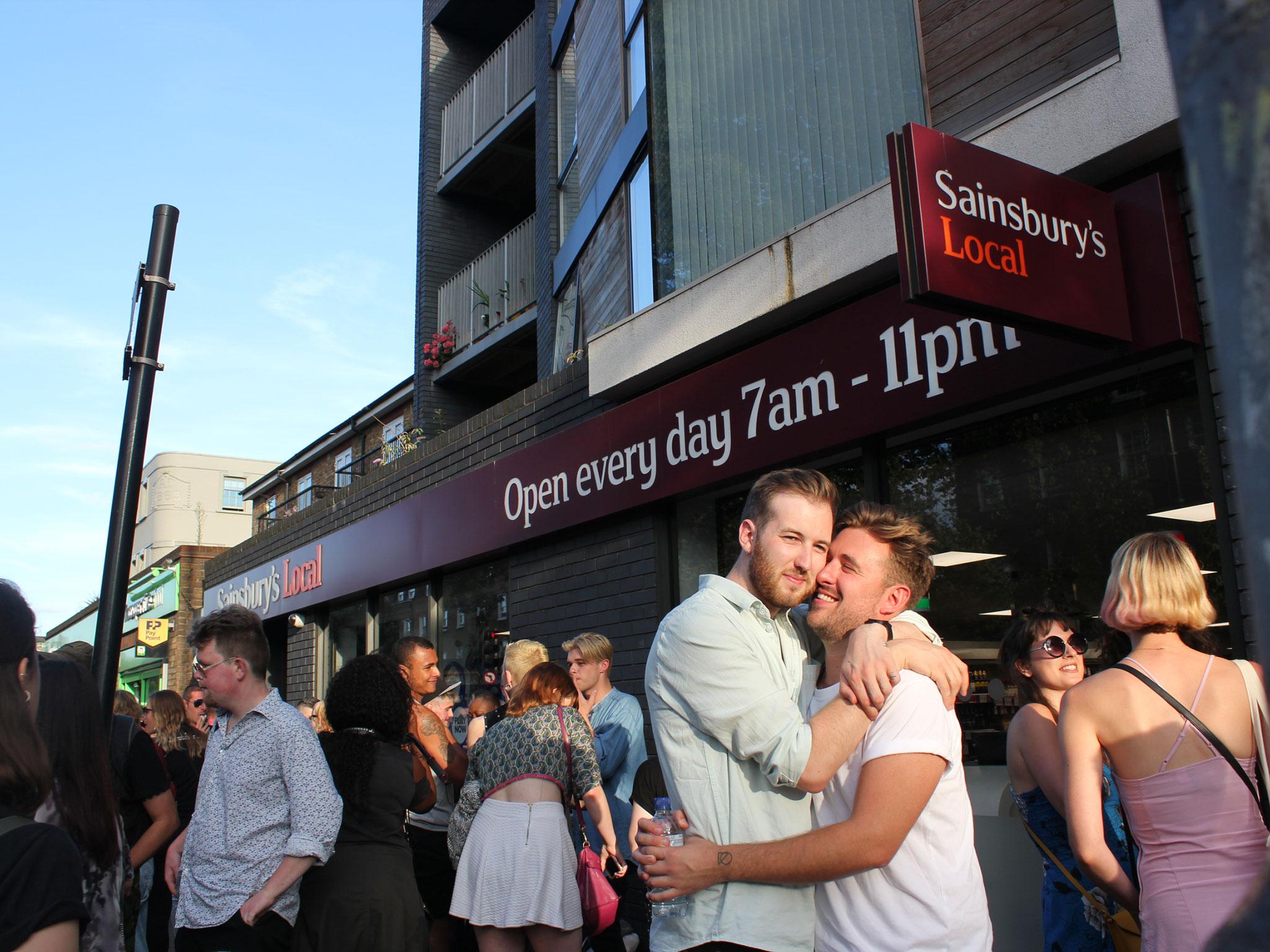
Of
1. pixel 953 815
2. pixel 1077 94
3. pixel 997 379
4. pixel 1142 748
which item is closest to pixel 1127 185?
pixel 1077 94

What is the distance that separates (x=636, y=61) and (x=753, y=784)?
7730mm

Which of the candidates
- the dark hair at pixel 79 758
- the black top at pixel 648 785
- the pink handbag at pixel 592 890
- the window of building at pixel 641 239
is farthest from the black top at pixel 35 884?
the window of building at pixel 641 239

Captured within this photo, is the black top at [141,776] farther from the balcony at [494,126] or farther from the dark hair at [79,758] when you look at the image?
the balcony at [494,126]

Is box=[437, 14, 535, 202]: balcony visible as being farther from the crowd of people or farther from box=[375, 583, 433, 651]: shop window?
the crowd of people

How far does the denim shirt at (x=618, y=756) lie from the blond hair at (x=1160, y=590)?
135 inches

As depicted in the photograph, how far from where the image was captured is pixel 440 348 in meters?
15.5

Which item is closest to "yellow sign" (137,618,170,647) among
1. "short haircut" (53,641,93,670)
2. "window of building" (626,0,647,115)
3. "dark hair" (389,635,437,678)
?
"window of building" (626,0,647,115)

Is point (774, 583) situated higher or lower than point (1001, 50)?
lower

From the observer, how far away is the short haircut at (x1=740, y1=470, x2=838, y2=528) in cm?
250

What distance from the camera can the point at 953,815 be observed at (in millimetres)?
2217

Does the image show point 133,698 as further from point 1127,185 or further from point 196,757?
point 1127,185

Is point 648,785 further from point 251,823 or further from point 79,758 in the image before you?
point 79,758

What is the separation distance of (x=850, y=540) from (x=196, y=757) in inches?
212

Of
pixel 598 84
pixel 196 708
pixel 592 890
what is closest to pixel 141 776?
pixel 592 890
